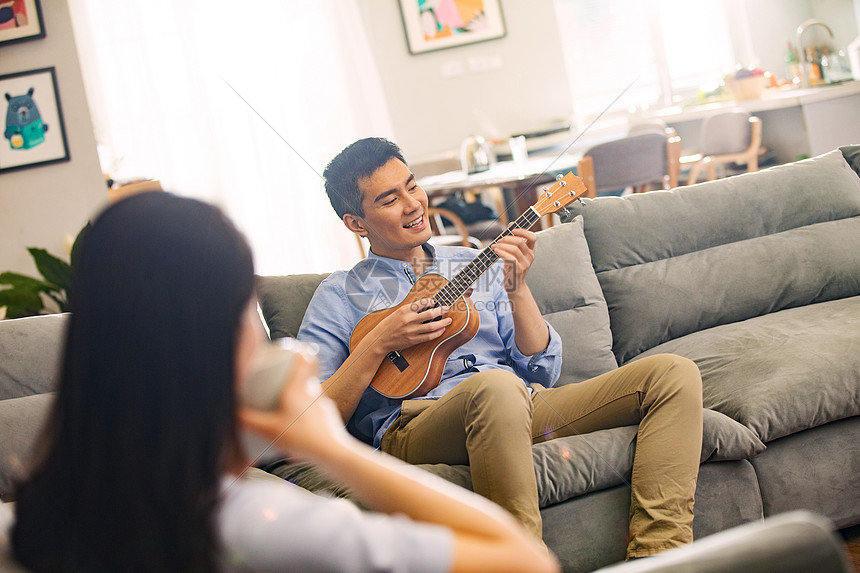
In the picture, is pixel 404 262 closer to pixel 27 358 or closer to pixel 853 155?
pixel 27 358

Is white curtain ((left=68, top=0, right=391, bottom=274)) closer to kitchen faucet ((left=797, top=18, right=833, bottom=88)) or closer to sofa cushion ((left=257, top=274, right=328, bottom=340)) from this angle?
sofa cushion ((left=257, top=274, right=328, bottom=340))

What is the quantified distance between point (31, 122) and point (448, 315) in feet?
7.45

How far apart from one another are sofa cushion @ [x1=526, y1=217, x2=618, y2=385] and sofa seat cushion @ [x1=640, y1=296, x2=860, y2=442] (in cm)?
15

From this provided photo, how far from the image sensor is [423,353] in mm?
978

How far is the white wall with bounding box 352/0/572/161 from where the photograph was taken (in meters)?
1.95

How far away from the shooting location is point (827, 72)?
3.24 meters

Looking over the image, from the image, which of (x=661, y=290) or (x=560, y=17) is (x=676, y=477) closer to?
(x=661, y=290)

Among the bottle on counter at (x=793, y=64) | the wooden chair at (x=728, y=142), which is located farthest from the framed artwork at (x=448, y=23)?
the bottle on counter at (x=793, y=64)

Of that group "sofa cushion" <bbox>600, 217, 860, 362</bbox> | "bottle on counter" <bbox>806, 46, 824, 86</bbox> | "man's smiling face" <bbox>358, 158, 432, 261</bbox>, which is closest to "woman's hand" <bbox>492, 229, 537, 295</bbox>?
"man's smiling face" <bbox>358, 158, 432, 261</bbox>

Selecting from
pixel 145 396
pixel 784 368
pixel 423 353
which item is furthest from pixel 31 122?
pixel 145 396

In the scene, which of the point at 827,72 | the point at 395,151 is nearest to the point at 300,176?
the point at 395,151

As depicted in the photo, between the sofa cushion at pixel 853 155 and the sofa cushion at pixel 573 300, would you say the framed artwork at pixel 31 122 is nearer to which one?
the sofa cushion at pixel 573 300

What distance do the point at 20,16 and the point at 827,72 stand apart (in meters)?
3.30

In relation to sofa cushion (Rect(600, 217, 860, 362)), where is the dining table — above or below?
above
